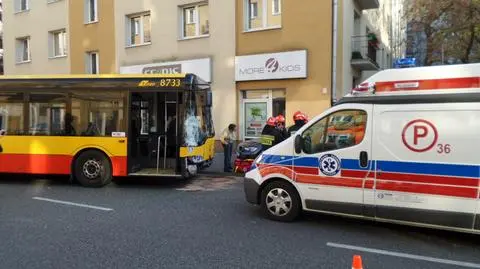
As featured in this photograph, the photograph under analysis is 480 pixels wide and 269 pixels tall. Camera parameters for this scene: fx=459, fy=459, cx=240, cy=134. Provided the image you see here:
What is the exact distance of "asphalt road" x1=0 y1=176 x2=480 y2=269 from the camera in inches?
205

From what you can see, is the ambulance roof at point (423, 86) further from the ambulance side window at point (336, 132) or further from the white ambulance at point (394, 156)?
the ambulance side window at point (336, 132)

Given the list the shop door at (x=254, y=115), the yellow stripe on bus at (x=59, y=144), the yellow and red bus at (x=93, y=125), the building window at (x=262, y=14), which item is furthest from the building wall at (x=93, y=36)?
the yellow stripe on bus at (x=59, y=144)

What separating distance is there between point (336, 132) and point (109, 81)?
19.3 feet

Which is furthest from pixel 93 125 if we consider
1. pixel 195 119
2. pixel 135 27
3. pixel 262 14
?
pixel 135 27

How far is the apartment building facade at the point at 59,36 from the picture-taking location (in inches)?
849

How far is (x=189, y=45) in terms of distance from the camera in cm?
1862

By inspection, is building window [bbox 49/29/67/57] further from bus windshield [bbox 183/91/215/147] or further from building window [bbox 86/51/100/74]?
bus windshield [bbox 183/91/215/147]

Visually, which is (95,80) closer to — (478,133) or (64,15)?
(478,133)

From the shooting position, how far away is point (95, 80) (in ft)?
34.3

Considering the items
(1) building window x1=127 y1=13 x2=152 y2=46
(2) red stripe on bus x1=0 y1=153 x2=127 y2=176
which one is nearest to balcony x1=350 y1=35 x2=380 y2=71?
(1) building window x1=127 y1=13 x2=152 y2=46

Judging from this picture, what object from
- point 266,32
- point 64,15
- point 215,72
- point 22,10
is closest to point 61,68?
point 64,15

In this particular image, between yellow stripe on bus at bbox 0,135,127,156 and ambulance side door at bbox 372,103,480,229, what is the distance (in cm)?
614

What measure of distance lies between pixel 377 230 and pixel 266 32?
11.3m

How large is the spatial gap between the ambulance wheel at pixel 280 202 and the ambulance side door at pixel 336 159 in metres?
0.17
